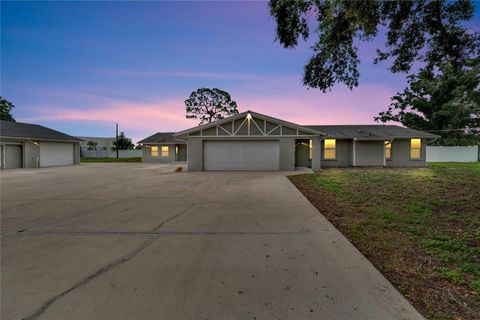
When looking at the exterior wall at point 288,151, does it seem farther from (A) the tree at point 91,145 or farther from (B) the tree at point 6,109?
(B) the tree at point 6,109

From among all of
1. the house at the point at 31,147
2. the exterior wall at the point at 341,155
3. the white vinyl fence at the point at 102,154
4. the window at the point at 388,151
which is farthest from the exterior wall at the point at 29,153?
the window at the point at 388,151

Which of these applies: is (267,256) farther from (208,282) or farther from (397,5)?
(397,5)

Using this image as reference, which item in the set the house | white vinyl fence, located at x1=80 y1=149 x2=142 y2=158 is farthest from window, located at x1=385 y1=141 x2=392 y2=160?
white vinyl fence, located at x1=80 y1=149 x2=142 y2=158

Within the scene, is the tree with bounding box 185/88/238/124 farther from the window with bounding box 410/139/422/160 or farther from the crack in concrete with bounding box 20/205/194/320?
the crack in concrete with bounding box 20/205/194/320

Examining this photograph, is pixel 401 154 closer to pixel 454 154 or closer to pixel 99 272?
pixel 454 154

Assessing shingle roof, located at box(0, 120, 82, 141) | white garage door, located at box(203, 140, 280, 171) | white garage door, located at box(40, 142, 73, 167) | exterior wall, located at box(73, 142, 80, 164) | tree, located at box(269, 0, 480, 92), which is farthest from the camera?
exterior wall, located at box(73, 142, 80, 164)

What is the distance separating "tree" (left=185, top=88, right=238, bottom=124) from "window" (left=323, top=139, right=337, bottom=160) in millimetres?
23766

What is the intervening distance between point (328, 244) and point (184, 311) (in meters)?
2.48

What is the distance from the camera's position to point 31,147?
19984 millimetres

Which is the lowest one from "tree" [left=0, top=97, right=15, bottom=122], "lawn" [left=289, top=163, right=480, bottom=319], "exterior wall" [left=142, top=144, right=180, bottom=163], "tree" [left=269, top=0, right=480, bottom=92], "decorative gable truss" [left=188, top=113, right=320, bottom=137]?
"lawn" [left=289, top=163, right=480, bottom=319]

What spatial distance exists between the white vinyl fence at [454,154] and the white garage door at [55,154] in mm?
38598

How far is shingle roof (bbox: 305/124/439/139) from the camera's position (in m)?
17.8

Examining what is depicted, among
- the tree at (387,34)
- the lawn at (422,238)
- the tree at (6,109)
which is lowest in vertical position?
the lawn at (422,238)

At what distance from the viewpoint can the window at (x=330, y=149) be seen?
61.5 ft
